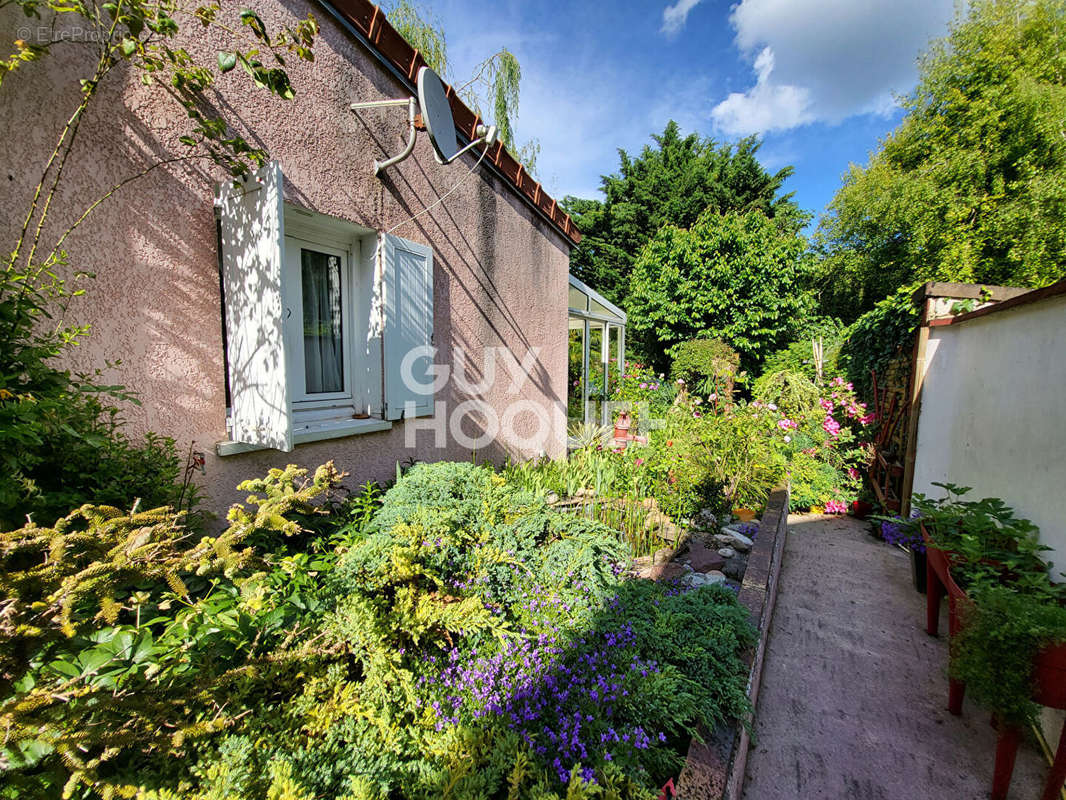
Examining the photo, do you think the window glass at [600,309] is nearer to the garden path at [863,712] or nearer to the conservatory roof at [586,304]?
the conservatory roof at [586,304]

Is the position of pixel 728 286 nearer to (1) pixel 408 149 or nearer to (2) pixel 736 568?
(2) pixel 736 568

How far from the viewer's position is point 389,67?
3344 millimetres

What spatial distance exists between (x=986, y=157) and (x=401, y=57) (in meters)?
15.2

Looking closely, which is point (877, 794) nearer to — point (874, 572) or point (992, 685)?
point (992, 685)

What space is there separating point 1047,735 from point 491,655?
112 inches

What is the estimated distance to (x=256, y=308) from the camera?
7.63 feet

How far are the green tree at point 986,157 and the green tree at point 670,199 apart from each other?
411cm

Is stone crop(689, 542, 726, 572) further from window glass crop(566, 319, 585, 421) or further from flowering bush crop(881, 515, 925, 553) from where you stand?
window glass crop(566, 319, 585, 421)

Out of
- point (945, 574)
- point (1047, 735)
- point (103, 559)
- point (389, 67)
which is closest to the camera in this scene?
point (103, 559)

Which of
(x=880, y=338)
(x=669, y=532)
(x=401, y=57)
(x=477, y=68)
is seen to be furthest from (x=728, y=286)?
(x=401, y=57)

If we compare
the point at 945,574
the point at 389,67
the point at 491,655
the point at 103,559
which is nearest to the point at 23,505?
the point at 103,559

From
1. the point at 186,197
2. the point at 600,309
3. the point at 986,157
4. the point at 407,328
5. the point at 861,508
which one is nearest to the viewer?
the point at 186,197

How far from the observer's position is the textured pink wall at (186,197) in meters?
1.85

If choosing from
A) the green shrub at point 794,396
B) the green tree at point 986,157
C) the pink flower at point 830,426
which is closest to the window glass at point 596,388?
the green shrub at point 794,396
